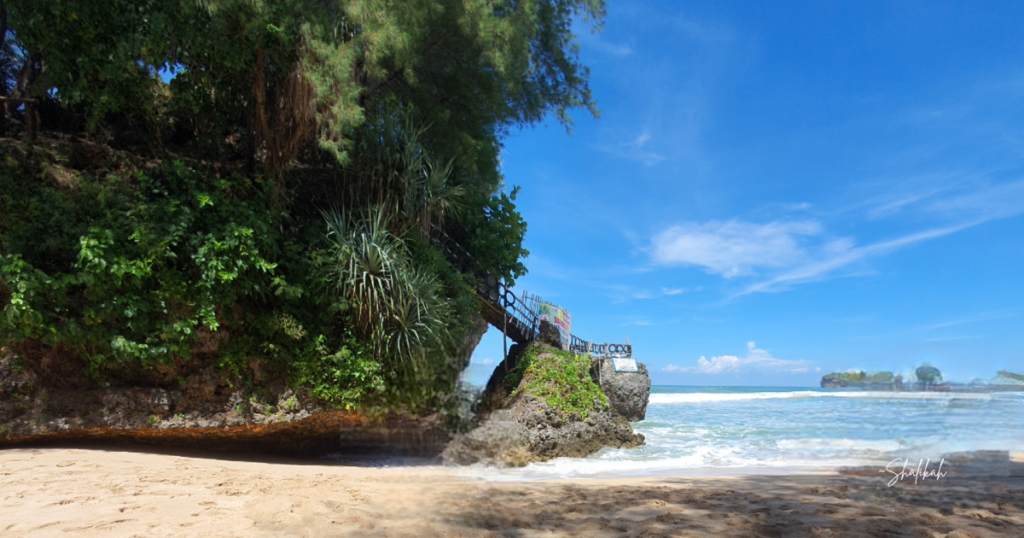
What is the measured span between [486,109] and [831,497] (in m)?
9.52

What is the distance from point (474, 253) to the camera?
12625mm

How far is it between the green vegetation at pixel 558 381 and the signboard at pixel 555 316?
2.40m

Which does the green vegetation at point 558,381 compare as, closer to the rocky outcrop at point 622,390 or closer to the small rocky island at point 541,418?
the small rocky island at point 541,418

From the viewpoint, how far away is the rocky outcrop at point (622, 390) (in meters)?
18.8

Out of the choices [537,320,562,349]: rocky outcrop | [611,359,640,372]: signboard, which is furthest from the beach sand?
[611,359,640,372]: signboard

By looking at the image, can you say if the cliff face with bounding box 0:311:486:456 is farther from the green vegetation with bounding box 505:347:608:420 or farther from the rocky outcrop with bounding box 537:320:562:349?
the rocky outcrop with bounding box 537:320:562:349

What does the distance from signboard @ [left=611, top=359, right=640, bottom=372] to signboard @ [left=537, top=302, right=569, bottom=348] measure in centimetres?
220

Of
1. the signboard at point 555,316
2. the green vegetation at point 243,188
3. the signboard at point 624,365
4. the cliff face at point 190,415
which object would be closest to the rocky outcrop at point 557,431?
the green vegetation at point 243,188

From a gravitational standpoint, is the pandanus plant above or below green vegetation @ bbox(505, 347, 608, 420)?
above

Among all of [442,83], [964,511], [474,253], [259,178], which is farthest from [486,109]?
[964,511]

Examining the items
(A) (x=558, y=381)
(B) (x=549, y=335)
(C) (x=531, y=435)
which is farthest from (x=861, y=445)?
(B) (x=549, y=335)

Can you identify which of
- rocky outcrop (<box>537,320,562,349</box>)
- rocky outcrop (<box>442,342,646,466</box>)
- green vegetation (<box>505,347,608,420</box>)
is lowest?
rocky outcrop (<box>442,342,646,466</box>)

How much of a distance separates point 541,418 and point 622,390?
9.66 metres

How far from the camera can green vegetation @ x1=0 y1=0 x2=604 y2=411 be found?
673 cm
